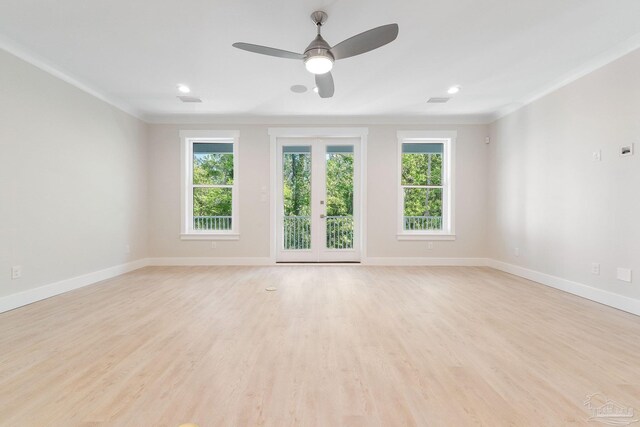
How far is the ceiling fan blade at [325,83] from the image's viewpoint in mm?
2796

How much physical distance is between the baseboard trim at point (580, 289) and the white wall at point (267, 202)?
2.97 feet

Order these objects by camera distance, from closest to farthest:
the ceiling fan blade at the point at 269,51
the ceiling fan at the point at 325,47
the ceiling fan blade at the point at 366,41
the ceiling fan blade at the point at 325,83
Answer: the ceiling fan blade at the point at 366,41 → the ceiling fan at the point at 325,47 → the ceiling fan blade at the point at 269,51 → the ceiling fan blade at the point at 325,83

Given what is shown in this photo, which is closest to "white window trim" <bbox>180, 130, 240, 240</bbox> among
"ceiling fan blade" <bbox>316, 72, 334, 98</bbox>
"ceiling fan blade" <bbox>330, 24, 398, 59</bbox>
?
"ceiling fan blade" <bbox>316, 72, 334, 98</bbox>

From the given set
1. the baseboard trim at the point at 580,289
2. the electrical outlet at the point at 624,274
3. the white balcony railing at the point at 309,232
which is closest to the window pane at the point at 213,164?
the white balcony railing at the point at 309,232

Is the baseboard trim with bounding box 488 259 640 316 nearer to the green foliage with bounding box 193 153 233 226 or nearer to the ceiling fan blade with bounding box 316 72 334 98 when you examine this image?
the ceiling fan blade with bounding box 316 72 334 98

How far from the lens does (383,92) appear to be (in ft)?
13.6

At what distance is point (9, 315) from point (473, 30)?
206 inches

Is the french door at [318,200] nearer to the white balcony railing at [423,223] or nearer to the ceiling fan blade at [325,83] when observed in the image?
the white balcony railing at [423,223]

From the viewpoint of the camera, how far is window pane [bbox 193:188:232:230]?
541 cm

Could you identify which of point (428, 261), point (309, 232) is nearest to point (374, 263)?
point (428, 261)

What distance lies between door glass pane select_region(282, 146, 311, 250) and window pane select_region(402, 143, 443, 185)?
1.87 m

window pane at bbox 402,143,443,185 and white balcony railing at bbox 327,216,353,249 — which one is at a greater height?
window pane at bbox 402,143,443,185

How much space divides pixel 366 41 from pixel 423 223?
3907 mm

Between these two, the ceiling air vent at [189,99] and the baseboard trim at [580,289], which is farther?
the ceiling air vent at [189,99]
